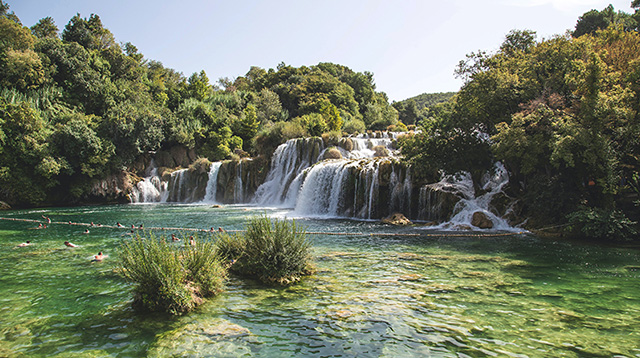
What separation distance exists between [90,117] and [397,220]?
113 feet

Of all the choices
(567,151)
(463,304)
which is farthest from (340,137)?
(463,304)

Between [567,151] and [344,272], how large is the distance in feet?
31.4

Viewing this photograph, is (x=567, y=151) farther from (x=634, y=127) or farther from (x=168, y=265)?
(x=168, y=265)

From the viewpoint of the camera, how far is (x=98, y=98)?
40.5 metres

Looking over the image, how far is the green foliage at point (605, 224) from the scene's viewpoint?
1280 cm

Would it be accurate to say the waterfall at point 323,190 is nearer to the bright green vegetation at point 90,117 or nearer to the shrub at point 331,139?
the shrub at point 331,139

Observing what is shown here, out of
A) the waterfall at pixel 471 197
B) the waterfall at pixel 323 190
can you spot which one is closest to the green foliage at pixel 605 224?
the waterfall at pixel 471 197

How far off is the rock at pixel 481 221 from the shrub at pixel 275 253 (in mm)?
11519

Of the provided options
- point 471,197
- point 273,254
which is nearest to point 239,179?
point 471,197

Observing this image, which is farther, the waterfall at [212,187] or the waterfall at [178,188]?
the waterfall at [178,188]

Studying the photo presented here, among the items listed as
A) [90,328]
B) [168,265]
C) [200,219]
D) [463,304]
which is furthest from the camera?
[200,219]

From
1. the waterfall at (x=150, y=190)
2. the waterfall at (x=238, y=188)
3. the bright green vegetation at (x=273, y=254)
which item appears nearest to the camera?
the bright green vegetation at (x=273, y=254)

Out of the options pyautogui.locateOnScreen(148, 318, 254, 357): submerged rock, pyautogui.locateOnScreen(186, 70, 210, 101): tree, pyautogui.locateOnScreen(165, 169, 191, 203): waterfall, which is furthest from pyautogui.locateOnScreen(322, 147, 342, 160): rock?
pyautogui.locateOnScreen(186, 70, 210, 101): tree

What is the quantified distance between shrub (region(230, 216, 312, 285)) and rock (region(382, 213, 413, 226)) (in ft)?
35.5
